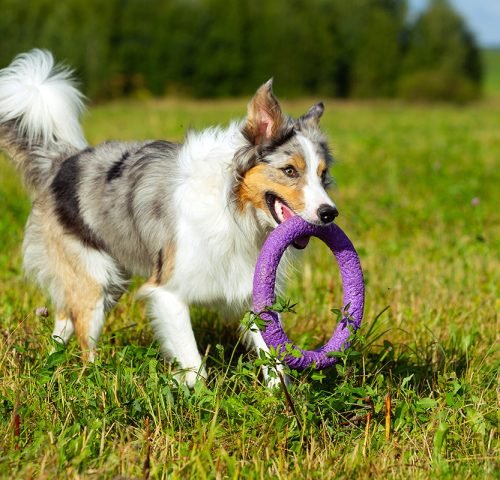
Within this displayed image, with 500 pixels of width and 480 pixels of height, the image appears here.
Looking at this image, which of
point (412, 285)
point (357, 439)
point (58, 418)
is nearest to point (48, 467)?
point (58, 418)

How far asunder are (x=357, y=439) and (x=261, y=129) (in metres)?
1.60

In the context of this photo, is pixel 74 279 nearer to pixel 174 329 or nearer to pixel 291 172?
pixel 174 329

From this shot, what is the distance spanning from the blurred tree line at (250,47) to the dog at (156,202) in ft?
115

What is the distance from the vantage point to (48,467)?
2.99 m

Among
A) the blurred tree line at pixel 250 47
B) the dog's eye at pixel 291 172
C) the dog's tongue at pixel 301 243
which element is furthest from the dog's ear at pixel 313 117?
the blurred tree line at pixel 250 47

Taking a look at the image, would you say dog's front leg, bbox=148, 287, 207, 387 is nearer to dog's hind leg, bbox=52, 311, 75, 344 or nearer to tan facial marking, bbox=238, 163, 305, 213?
tan facial marking, bbox=238, 163, 305, 213

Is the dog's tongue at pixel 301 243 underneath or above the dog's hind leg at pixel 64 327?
above

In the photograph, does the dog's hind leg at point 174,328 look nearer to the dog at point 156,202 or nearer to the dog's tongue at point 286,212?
the dog at point 156,202

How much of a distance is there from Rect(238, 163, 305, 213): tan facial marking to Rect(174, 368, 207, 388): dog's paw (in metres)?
0.89

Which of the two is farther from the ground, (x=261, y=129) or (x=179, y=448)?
(x=261, y=129)

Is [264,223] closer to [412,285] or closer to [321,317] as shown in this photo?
[321,317]

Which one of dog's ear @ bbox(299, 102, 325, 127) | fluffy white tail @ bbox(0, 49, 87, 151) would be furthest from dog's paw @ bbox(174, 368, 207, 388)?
fluffy white tail @ bbox(0, 49, 87, 151)

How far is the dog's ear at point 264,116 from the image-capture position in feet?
12.7

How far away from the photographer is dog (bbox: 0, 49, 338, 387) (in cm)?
389
